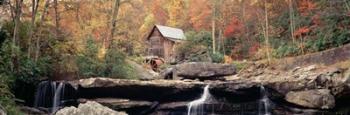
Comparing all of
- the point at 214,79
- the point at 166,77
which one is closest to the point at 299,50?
the point at 214,79

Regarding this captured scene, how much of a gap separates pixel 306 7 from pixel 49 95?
1531cm

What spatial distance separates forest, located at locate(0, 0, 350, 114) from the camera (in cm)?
1524

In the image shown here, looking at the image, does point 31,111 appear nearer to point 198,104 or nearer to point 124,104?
point 124,104

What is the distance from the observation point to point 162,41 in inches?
1303

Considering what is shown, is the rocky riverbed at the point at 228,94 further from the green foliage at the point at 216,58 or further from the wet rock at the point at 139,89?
the green foliage at the point at 216,58

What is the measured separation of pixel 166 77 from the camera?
1950 cm

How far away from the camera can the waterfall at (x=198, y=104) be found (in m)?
14.1

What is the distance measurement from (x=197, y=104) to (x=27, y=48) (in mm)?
7689

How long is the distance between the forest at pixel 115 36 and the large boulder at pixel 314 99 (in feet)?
20.5

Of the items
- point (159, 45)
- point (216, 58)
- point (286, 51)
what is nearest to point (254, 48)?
point (216, 58)

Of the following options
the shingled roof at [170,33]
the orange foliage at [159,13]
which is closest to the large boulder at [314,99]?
the shingled roof at [170,33]

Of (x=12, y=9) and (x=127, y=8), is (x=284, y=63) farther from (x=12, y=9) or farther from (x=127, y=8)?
(x=127, y=8)

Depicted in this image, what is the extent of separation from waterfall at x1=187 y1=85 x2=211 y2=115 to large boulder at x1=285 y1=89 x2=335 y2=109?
3031mm

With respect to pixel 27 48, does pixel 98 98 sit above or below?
below
